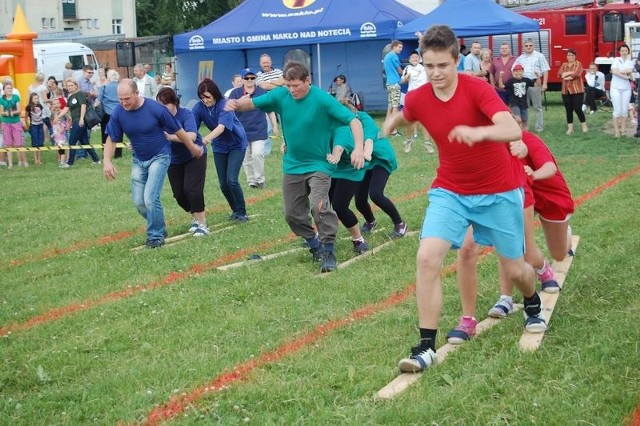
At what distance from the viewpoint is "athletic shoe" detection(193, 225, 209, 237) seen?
11.4 meters

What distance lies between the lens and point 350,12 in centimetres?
2859

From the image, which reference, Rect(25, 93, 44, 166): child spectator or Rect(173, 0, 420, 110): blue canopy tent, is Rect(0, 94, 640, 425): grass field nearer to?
Rect(25, 93, 44, 166): child spectator

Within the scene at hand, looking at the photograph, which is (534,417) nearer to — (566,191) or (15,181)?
(566,191)

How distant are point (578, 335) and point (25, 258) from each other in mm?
6601

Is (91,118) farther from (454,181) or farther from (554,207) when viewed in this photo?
(454,181)

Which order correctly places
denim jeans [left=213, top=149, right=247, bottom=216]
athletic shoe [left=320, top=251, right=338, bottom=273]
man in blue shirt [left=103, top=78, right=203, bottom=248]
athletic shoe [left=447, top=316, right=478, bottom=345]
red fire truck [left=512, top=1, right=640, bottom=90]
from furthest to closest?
red fire truck [left=512, top=1, right=640, bottom=90] < denim jeans [left=213, top=149, right=247, bottom=216] < man in blue shirt [left=103, top=78, right=203, bottom=248] < athletic shoe [left=320, top=251, right=338, bottom=273] < athletic shoe [left=447, top=316, right=478, bottom=345]

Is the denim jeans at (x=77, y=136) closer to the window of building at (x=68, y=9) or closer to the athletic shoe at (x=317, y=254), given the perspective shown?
the athletic shoe at (x=317, y=254)

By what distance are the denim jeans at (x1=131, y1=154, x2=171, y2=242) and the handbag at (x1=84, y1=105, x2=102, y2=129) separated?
1098cm

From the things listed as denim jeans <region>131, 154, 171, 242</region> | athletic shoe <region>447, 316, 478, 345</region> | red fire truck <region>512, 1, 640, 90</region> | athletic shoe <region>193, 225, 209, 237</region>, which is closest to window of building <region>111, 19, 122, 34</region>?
red fire truck <region>512, 1, 640, 90</region>

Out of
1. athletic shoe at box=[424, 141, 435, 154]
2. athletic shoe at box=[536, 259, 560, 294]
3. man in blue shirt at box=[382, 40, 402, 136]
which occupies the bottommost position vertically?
athletic shoe at box=[536, 259, 560, 294]

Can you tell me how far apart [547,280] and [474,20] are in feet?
57.2

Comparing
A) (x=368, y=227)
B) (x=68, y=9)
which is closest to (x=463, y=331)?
(x=368, y=227)

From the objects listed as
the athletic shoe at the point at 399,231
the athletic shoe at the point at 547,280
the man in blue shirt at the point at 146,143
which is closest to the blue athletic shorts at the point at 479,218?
the athletic shoe at the point at 547,280

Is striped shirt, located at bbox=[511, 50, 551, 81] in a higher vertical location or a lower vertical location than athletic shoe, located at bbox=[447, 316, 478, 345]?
higher
